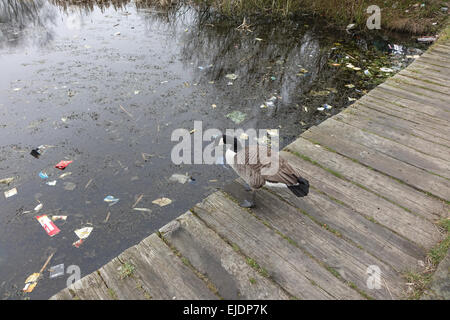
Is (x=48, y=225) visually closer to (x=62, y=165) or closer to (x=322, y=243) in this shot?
(x=62, y=165)

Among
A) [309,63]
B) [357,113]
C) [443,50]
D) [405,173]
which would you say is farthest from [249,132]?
[443,50]

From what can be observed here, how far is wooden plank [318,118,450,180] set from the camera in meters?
2.92

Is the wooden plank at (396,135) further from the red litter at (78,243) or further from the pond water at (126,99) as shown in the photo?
the red litter at (78,243)

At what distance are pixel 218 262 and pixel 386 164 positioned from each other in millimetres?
2125

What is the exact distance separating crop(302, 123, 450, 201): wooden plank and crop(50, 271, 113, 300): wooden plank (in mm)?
2626

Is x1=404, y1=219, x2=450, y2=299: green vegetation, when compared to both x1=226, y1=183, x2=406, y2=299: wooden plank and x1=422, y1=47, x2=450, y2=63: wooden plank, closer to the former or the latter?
x1=226, y1=183, x2=406, y2=299: wooden plank

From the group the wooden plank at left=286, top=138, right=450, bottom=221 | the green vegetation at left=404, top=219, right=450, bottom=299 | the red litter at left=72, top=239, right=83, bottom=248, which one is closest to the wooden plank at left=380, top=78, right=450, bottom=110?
the wooden plank at left=286, top=138, right=450, bottom=221

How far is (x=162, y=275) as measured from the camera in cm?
196

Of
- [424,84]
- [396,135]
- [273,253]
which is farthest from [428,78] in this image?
[273,253]

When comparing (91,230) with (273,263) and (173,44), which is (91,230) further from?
(173,44)

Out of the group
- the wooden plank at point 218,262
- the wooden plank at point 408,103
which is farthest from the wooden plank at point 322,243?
the wooden plank at point 408,103

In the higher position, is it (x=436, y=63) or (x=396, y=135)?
(x=436, y=63)

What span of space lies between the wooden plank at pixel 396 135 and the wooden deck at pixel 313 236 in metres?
0.02

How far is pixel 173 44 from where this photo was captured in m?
6.83
